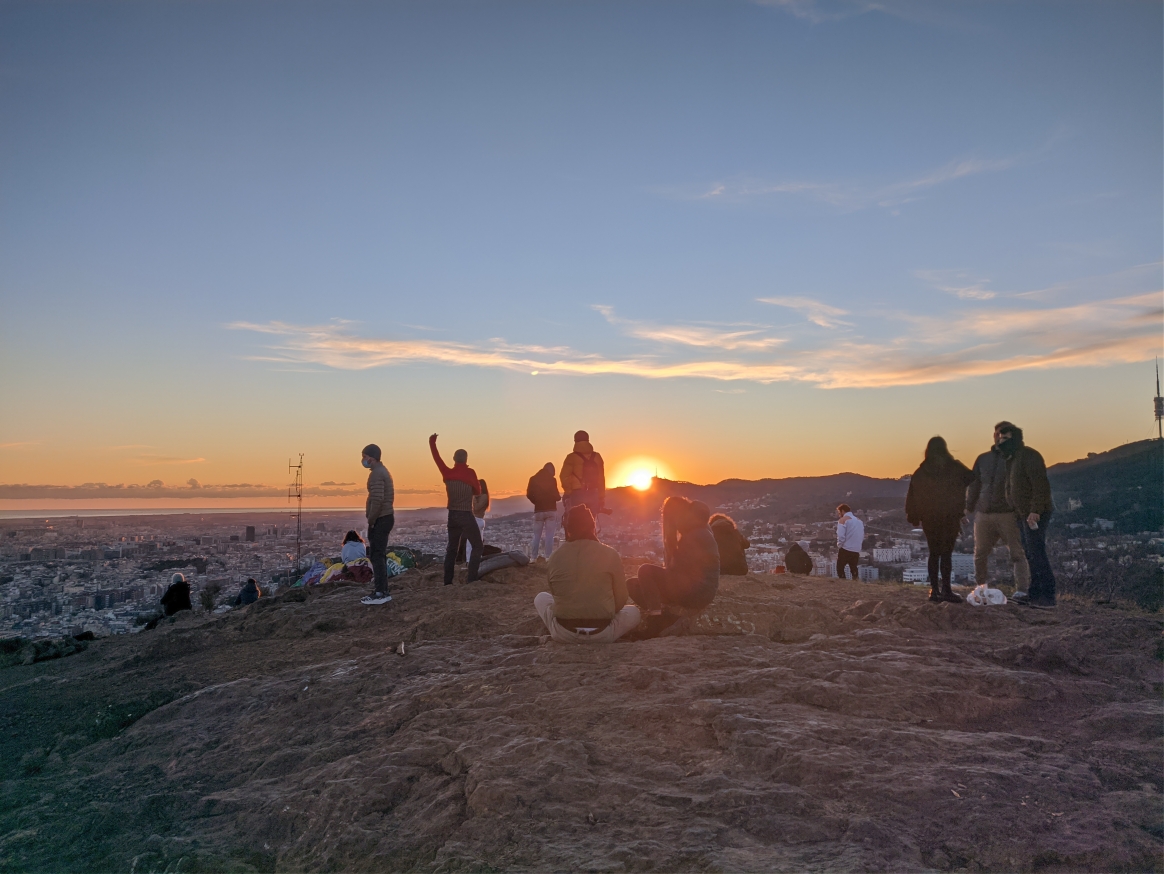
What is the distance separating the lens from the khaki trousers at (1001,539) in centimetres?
966

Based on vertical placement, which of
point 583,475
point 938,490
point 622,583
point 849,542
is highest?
point 583,475

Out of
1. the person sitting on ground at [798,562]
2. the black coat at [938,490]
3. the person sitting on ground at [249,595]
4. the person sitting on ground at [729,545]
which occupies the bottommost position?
the person sitting on ground at [249,595]

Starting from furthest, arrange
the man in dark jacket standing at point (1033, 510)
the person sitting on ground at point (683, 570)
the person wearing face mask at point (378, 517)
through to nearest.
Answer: the person wearing face mask at point (378, 517), the man in dark jacket standing at point (1033, 510), the person sitting on ground at point (683, 570)

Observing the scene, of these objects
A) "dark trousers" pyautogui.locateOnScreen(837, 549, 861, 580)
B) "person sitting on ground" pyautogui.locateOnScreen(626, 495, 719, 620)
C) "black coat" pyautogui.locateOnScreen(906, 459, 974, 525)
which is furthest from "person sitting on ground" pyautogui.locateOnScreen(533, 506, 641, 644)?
"dark trousers" pyautogui.locateOnScreen(837, 549, 861, 580)

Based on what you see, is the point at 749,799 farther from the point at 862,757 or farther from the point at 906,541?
the point at 906,541

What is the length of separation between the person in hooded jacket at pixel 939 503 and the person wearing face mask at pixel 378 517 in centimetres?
747

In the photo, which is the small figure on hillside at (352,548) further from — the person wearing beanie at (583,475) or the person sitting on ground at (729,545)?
the person sitting on ground at (729,545)

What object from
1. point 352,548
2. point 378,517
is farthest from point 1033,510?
point 352,548

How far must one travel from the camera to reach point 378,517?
35.0 feet

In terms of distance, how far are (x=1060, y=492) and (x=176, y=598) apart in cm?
3876

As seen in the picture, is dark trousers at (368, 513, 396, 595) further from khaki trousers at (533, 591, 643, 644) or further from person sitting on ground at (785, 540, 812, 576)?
person sitting on ground at (785, 540, 812, 576)

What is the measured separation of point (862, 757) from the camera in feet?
13.5

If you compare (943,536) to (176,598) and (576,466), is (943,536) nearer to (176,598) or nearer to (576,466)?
(576,466)

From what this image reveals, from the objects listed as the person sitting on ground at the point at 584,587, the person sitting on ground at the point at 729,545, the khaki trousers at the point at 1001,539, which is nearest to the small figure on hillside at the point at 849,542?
the person sitting on ground at the point at 729,545
